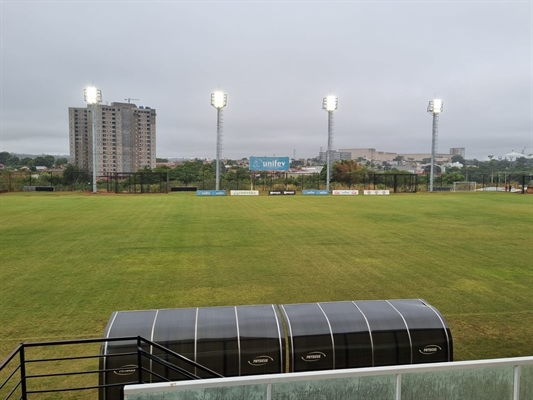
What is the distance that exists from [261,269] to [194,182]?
5532 cm

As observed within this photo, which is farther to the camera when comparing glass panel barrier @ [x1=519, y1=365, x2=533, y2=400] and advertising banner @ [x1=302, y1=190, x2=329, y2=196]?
advertising banner @ [x1=302, y1=190, x2=329, y2=196]

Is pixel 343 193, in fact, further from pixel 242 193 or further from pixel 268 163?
pixel 242 193

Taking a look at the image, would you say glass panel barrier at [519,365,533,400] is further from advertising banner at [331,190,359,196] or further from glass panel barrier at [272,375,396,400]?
advertising banner at [331,190,359,196]

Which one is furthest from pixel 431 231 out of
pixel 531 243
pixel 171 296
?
pixel 171 296

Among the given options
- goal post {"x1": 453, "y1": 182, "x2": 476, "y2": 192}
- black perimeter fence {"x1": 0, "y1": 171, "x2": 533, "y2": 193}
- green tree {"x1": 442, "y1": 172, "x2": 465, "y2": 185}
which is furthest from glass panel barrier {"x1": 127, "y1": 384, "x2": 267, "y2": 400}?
green tree {"x1": 442, "y1": 172, "x2": 465, "y2": 185}

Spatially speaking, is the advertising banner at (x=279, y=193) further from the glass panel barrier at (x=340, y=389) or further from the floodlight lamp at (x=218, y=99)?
the glass panel barrier at (x=340, y=389)

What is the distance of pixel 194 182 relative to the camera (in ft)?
228

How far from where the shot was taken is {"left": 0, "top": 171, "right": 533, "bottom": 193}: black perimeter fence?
61250mm

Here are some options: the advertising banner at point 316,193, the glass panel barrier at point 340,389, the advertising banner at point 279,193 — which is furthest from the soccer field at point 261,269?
the advertising banner at point 316,193

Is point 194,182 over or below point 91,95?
below

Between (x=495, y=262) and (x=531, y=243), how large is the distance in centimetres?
580

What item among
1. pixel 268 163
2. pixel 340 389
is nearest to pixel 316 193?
pixel 268 163

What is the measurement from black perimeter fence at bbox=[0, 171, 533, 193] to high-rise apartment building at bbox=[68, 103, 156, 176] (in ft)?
269

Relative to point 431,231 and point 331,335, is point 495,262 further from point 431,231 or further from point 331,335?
point 331,335
